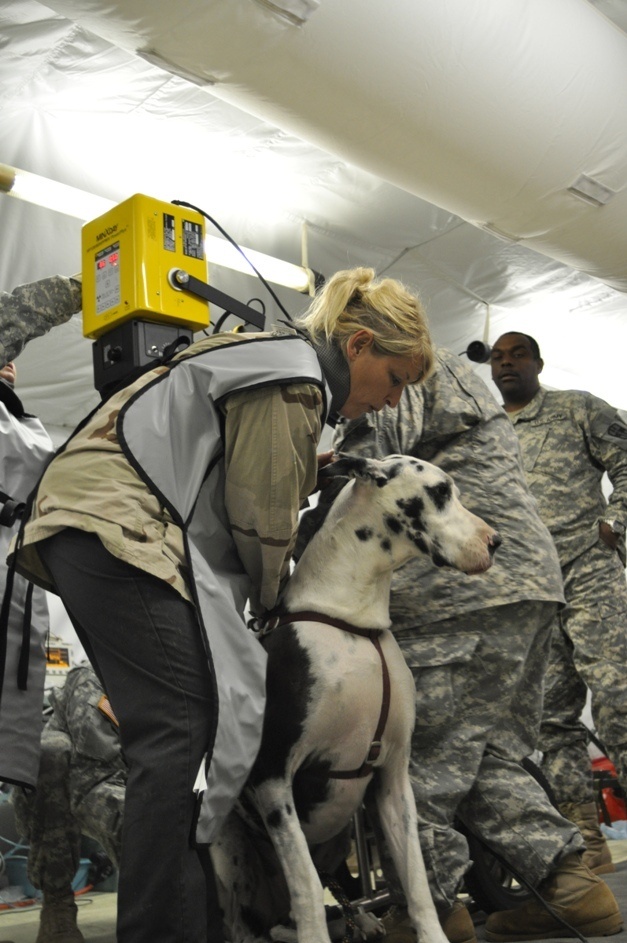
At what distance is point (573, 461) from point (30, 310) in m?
2.61

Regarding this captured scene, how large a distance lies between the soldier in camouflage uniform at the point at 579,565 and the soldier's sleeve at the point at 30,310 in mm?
2379

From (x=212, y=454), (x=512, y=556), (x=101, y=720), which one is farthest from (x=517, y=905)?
(x=212, y=454)

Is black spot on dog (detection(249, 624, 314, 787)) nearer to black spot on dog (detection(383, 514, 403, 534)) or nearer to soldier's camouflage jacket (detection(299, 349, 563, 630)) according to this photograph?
black spot on dog (detection(383, 514, 403, 534))

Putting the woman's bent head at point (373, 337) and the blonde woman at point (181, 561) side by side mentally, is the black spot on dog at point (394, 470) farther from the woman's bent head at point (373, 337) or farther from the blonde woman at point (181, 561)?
the blonde woman at point (181, 561)

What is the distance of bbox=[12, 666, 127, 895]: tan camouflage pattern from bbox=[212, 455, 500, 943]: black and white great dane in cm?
88

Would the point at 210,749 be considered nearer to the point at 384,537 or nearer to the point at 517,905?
the point at 384,537

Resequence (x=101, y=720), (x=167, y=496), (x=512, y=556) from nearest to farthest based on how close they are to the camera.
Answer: (x=167, y=496) < (x=512, y=556) < (x=101, y=720)

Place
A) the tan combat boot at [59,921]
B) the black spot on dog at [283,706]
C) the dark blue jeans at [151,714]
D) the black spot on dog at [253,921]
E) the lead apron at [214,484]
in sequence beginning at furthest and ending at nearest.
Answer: the tan combat boot at [59,921] < the black spot on dog at [253,921] < the black spot on dog at [283,706] < the lead apron at [214,484] < the dark blue jeans at [151,714]

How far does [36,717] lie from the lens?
2.48m

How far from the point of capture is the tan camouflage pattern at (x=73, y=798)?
301 cm

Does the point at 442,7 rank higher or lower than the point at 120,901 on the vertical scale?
higher

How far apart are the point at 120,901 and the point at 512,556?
143 cm

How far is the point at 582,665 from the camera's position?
403cm

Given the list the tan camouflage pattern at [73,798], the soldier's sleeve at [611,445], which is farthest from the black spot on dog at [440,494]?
the soldier's sleeve at [611,445]
